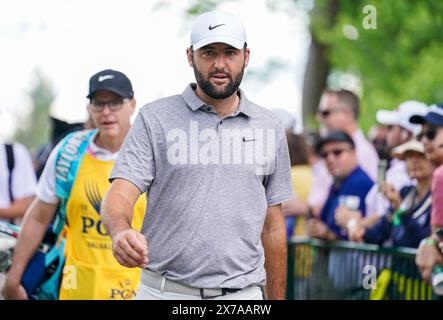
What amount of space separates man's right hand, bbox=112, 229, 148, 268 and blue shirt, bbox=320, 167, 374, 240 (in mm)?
5026

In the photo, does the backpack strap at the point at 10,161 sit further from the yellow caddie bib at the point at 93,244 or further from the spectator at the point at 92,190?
the yellow caddie bib at the point at 93,244

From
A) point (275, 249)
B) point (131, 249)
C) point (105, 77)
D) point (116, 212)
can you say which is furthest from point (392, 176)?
point (131, 249)

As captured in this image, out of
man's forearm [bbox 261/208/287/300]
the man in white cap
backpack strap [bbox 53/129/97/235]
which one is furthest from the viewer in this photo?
the man in white cap

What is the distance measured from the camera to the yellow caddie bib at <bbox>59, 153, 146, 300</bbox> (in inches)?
266

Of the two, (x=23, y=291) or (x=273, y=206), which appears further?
(x=23, y=291)

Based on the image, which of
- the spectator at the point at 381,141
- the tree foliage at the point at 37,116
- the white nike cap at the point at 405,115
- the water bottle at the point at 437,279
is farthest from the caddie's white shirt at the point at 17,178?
the tree foliage at the point at 37,116

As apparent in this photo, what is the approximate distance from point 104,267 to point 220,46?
2.06 m

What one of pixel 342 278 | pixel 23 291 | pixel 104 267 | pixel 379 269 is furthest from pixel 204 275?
Answer: pixel 342 278

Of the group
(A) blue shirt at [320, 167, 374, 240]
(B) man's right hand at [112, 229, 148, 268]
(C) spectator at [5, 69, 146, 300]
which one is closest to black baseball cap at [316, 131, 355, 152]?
(A) blue shirt at [320, 167, 374, 240]

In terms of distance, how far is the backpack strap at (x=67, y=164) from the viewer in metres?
6.86

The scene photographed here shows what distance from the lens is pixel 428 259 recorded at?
7258 mm

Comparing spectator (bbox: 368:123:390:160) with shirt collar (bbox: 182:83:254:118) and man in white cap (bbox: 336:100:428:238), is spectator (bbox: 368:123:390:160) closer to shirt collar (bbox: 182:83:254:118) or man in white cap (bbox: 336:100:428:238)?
man in white cap (bbox: 336:100:428:238)

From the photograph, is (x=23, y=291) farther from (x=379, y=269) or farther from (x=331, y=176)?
(x=331, y=176)
